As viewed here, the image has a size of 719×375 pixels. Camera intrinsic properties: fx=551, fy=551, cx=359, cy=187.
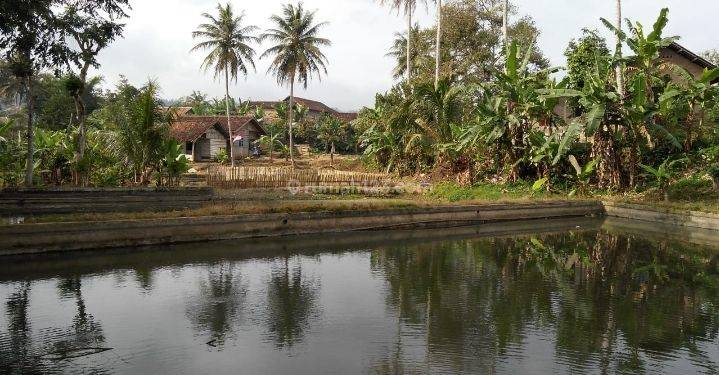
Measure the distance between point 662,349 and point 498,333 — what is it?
7.67ft

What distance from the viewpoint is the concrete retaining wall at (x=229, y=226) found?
13.4m

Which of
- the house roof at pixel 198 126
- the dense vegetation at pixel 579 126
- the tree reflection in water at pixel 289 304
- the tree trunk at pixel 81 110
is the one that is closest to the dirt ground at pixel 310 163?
the house roof at pixel 198 126

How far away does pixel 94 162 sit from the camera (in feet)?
77.4

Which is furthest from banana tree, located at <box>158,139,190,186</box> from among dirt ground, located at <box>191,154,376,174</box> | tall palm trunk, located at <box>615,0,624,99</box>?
tall palm trunk, located at <box>615,0,624,99</box>

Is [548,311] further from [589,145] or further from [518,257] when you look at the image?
[589,145]

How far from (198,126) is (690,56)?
35581mm

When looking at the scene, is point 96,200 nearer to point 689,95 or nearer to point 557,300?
point 557,300

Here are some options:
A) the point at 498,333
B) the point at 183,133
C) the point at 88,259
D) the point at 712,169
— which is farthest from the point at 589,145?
the point at 183,133

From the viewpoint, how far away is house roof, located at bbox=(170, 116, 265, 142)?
144 feet

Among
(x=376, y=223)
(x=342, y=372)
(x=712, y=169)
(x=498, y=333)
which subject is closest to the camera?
(x=342, y=372)

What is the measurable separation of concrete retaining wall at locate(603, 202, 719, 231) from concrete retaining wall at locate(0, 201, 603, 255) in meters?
2.48

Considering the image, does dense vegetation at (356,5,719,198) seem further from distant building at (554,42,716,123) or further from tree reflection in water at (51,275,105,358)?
tree reflection in water at (51,275,105,358)

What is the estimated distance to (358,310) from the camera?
9750 millimetres

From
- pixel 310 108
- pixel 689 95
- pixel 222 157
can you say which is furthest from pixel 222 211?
pixel 310 108
